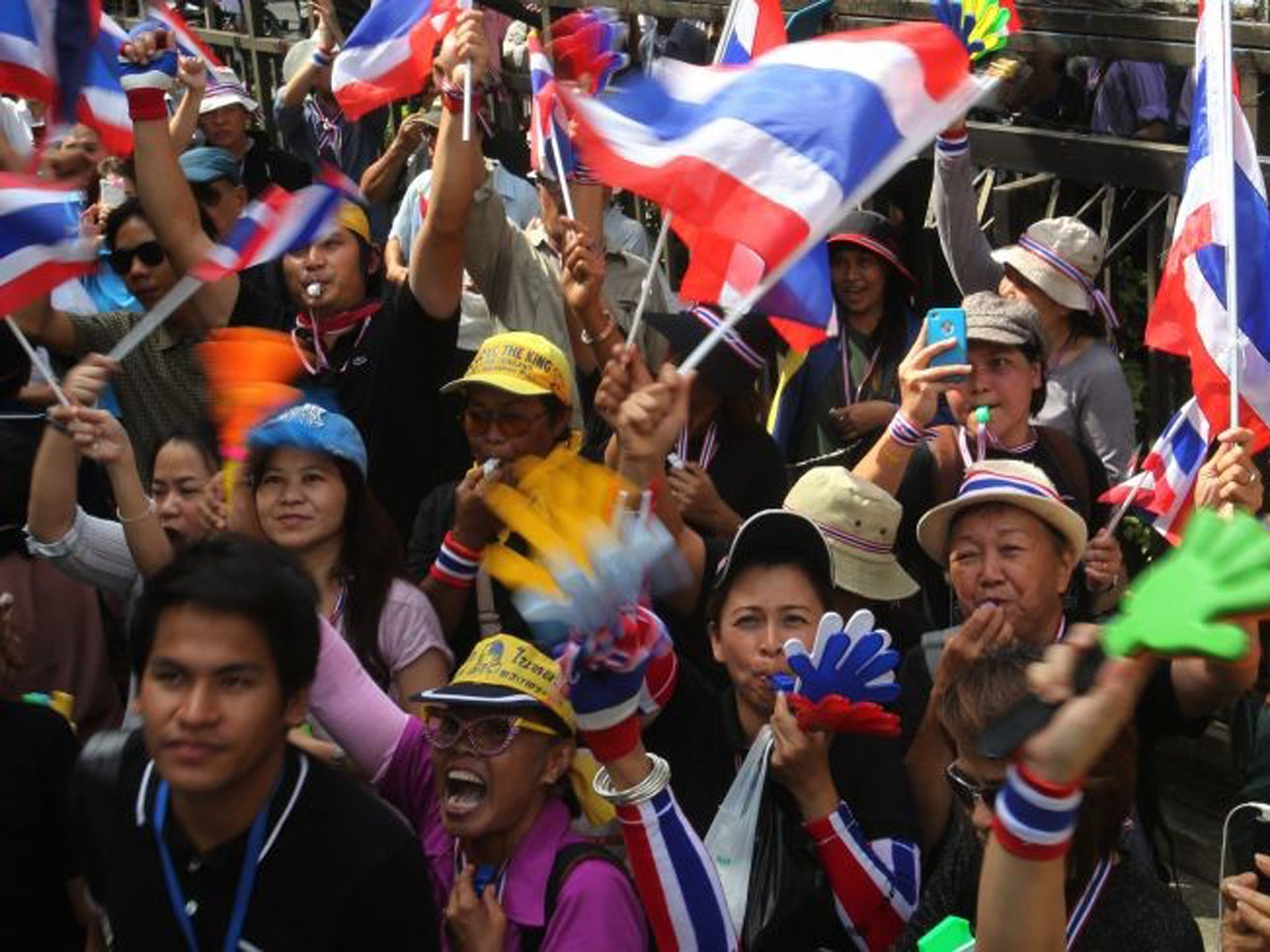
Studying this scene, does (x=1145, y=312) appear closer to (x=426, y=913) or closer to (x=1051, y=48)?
(x=1051, y=48)

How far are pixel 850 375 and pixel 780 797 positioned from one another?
230 centimetres

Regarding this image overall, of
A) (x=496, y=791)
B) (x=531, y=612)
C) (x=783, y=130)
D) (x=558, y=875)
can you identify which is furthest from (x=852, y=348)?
(x=531, y=612)

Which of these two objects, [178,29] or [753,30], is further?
[178,29]

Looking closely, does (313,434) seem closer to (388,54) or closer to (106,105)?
(106,105)

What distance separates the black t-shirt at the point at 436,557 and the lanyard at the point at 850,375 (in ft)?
4.13

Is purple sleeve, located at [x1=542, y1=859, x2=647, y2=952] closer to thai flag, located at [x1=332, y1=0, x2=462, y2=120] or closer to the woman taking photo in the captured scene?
the woman taking photo

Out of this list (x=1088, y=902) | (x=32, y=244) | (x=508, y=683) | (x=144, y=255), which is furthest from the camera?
(x=144, y=255)

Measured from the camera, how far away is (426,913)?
2.94 m

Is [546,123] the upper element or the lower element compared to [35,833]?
upper

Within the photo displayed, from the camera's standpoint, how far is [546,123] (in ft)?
19.2

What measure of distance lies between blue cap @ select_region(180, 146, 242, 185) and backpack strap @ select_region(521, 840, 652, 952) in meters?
3.67

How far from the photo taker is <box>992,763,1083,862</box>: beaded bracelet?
102 inches

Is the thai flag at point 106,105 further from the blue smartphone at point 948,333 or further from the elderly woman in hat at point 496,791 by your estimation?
the blue smartphone at point 948,333

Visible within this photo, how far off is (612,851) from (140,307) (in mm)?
2692
